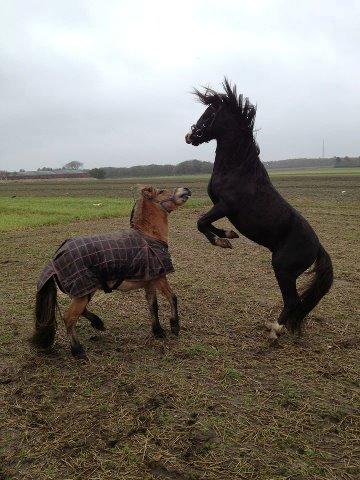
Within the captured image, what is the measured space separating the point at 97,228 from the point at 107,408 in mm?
12650

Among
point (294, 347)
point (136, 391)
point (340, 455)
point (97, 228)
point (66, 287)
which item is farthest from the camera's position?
point (97, 228)

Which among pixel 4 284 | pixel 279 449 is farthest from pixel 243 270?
pixel 279 449

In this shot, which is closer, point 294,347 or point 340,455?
point 340,455

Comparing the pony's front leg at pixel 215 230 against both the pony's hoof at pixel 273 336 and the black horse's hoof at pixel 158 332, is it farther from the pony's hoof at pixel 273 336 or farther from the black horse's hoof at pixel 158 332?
the black horse's hoof at pixel 158 332

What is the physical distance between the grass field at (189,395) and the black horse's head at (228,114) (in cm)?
250

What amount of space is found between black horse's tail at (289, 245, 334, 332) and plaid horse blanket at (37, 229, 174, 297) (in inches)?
67.1

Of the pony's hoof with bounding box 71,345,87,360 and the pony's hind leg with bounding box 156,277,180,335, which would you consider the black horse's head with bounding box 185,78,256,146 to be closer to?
the pony's hind leg with bounding box 156,277,180,335

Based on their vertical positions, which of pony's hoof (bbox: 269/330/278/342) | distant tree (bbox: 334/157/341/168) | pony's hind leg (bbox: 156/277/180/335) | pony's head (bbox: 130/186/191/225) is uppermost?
distant tree (bbox: 334/157/341/168)

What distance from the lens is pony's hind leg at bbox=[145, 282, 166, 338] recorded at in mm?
5008

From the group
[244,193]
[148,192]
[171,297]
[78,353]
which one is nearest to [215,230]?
[244,193]

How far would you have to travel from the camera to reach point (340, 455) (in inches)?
120

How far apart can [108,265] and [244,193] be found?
1656 mm

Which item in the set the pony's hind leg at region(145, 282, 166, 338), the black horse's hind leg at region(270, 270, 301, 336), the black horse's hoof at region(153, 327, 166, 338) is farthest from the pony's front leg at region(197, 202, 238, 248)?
the black horse's hoof at region(153, 327, 166, 338)

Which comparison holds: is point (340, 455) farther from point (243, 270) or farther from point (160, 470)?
point (243, 270)
